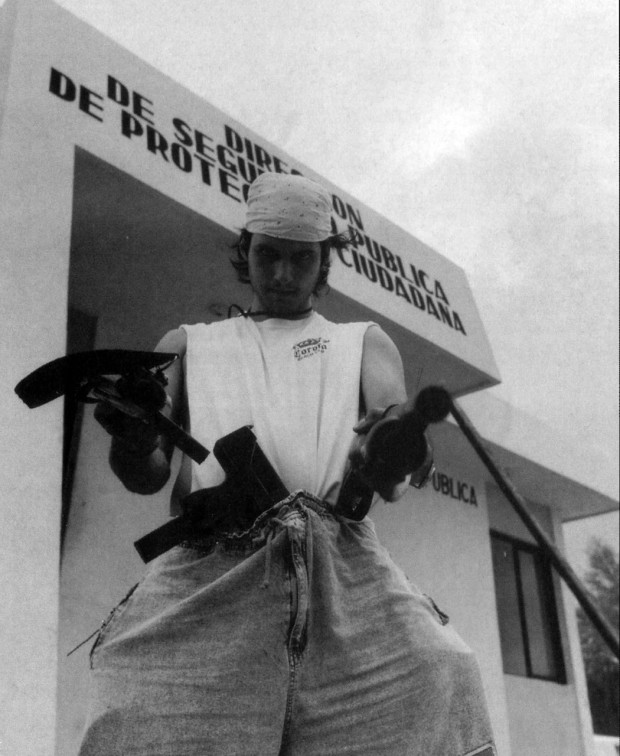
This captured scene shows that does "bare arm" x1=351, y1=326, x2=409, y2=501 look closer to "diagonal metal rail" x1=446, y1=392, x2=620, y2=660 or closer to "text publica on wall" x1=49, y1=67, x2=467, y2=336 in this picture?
"diagonal metal rail" x1=446, y1=392, x2=620, y2=660

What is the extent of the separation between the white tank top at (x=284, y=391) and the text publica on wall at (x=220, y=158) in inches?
37.6

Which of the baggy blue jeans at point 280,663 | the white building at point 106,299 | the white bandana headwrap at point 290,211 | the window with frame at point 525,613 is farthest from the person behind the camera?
the window with frame at point 525,613

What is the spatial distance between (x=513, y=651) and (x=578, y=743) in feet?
3.16

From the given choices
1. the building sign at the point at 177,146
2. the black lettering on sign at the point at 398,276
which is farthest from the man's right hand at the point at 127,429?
the black lettering on sign at the point at 398,276

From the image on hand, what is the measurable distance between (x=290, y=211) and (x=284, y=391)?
40 cm

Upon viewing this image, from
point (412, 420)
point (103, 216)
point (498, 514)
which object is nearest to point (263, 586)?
point (412, 420)

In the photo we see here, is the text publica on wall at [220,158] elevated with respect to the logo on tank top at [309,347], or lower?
elevated

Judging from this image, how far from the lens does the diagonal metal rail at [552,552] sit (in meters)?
0.71

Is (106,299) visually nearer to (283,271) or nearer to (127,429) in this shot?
(283,271)

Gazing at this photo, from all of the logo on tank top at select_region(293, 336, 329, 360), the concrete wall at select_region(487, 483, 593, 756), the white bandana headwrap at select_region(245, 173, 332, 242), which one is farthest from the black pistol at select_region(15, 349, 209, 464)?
the concrete wall at select_region(487, 483, 593, 756)

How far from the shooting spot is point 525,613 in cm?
783

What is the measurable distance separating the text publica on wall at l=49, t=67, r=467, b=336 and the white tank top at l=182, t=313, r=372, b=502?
0.95 m

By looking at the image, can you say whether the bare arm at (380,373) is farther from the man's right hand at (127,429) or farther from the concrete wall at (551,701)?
the concrete wall at (551,701)

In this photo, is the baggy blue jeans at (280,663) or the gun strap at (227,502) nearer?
the baggy blue jeans at (280,663)
